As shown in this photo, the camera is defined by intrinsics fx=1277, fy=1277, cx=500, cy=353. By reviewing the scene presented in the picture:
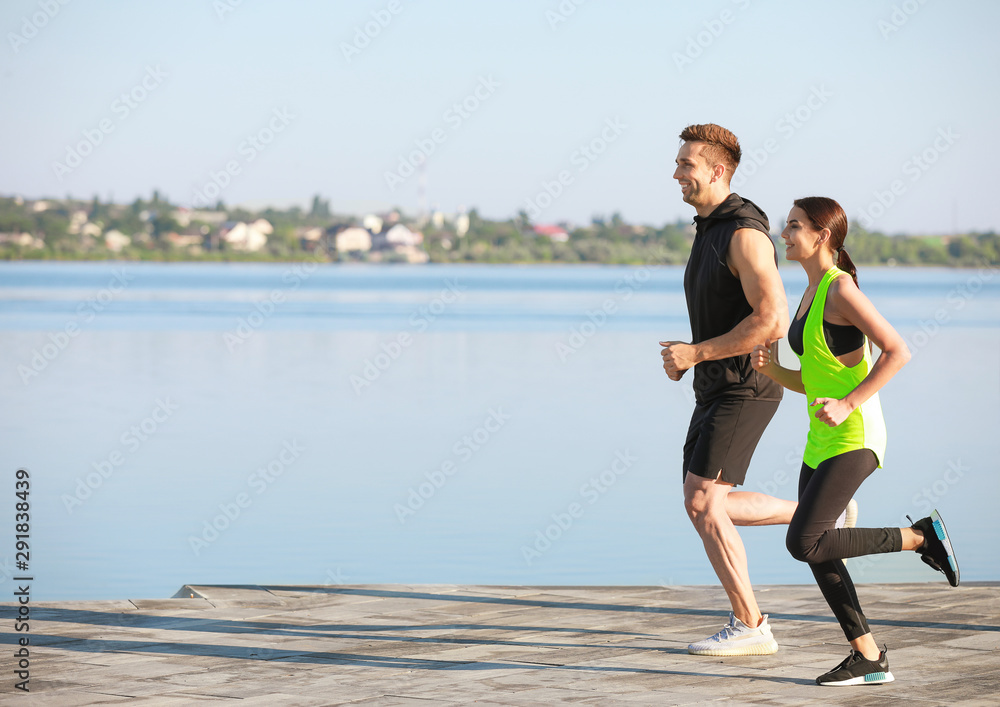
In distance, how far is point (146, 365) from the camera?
2509 cm

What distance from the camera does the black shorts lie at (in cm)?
490

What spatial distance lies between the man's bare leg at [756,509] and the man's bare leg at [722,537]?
0.20 ft

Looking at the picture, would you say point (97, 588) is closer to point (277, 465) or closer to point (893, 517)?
point (277, 465)

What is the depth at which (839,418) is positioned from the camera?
4.32m

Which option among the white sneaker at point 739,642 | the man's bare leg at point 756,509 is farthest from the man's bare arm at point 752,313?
the white sneaker at point 739,642

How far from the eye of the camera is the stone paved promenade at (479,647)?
443 centimetres

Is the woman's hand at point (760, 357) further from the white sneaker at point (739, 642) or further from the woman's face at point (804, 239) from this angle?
the white sneaker at point (739, 642)

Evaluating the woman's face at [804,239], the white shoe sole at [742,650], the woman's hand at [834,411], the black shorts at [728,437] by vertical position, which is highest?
the woman's face at [804,239]

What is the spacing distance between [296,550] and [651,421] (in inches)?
335

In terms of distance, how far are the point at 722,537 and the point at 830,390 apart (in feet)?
2.63

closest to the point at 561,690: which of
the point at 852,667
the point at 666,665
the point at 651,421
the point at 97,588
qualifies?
the point at 666,665

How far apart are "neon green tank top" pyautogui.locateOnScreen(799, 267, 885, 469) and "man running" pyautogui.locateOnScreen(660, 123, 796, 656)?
0.92 feet

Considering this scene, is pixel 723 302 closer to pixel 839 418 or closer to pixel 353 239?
pixel 839 418

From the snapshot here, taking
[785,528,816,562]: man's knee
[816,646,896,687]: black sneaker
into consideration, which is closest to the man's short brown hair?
[785,528,816,562]: man's knee
